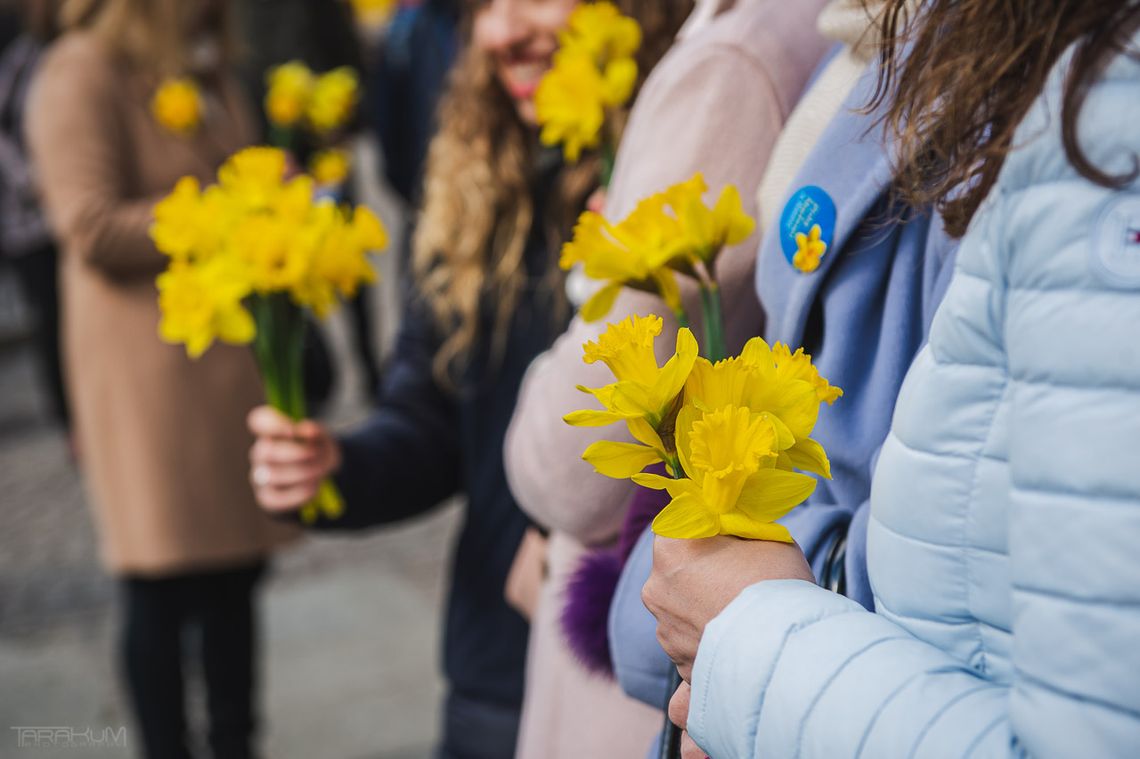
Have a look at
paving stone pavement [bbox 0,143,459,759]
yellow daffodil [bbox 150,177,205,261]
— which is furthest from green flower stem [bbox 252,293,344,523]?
paving stone pavement [bbox 0,143,459,759]

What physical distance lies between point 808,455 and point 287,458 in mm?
1195

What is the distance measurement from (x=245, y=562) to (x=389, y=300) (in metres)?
4.97

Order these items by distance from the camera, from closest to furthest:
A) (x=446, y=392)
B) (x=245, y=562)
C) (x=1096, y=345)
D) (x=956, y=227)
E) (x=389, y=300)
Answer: (x=1096, y=345) < (x=956, y=227) < (x=446, y=392) < (x=245, y=562) < (x=389, y=300)

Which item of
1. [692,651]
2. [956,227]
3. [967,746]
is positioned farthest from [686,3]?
[967,746]

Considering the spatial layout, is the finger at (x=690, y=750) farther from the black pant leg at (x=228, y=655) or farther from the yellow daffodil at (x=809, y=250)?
the black pant leg at (x=228, y=655)

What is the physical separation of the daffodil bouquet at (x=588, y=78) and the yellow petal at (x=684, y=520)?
87 centimetres

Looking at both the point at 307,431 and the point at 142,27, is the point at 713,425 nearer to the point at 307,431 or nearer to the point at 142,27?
the point at 307,431

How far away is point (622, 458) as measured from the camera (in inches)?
37.2

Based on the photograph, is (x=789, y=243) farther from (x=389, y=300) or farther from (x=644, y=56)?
(x=389, y=300)

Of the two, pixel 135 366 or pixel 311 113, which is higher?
pixel 311 113

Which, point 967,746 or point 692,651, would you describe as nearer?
point 967,746

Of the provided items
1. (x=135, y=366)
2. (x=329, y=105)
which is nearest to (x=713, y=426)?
(x=135, y=366)

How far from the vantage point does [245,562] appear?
121 inches

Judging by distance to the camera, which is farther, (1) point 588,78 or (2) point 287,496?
(2) point 287,496
